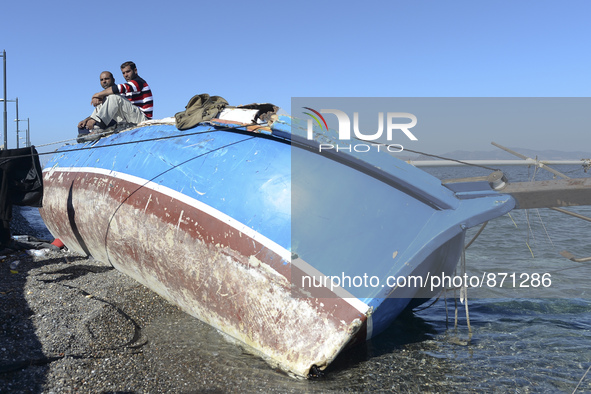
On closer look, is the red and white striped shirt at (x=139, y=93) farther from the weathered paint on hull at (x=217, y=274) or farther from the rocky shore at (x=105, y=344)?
the rocky shore at (x=105, y=344)

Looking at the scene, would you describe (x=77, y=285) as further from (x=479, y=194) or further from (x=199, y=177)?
(x=479, y=194)

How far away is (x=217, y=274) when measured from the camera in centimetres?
429

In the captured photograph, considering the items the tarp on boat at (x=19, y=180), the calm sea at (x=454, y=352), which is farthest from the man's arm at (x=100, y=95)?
the calm sea at (x=454, y=352)

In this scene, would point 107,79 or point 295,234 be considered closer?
point 295,234

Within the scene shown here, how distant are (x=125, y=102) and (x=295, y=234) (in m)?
5.23

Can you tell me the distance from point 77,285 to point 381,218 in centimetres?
420

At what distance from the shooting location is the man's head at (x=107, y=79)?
8133 mm

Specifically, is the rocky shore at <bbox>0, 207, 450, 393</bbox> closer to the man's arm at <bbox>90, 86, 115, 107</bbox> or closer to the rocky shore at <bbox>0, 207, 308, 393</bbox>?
the rocky shore at <bbox>0, 207, 308, 393</bbox>

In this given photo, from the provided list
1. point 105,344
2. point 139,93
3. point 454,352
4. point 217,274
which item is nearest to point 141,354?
point 105,344

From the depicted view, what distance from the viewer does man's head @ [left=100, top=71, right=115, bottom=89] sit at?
813cm

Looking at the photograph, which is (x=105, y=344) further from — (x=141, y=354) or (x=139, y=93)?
(x=139, y=93)

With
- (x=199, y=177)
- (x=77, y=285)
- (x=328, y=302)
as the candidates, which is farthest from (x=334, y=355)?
(x=77, y=285)

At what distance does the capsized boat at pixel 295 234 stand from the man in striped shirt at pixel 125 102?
3.09 metres

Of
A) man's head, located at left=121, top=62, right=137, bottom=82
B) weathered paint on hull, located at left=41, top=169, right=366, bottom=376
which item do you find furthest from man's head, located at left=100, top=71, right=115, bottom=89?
weathered paint on hull, located at left=41, top=169, right=366, bottom=376
